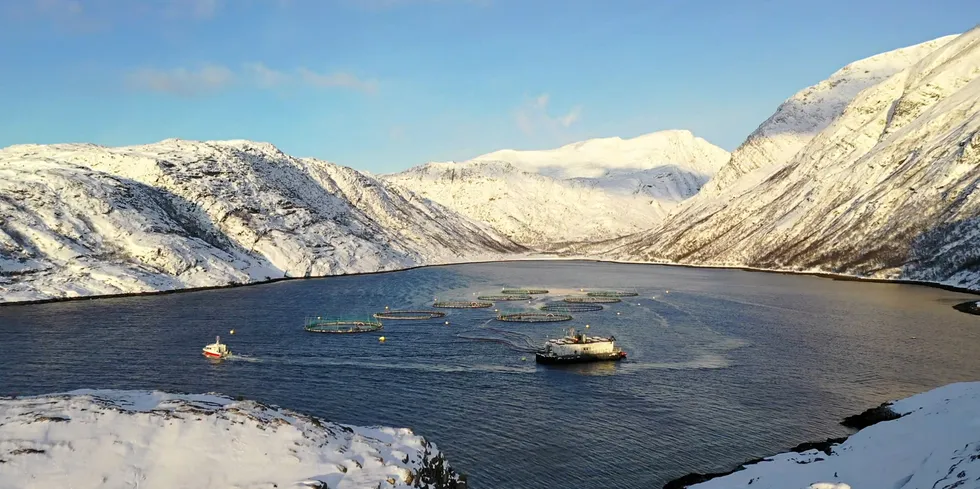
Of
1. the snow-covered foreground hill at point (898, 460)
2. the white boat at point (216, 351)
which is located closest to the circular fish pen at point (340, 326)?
the white boat at point (216, 351)

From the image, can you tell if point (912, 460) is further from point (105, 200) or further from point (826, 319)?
point (105, 200)

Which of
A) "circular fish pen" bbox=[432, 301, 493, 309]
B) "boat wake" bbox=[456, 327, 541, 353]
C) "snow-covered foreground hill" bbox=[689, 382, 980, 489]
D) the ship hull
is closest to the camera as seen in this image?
"snow-covered foreground hill" bbox=[689, 382, 980, 489]

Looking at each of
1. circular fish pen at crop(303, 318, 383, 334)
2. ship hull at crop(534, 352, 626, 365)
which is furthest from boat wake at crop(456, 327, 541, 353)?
circular fish pen at crop(303, 318, 383, 334)

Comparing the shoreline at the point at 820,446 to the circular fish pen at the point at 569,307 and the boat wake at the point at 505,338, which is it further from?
the circular fish pen at the point at 569,307

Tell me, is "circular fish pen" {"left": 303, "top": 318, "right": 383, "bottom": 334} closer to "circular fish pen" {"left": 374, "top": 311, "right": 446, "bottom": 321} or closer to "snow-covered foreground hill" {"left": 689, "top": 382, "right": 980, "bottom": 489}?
"circular fish pen" {"left": 374, "top": 311, "right": 446, "bottom": 321}

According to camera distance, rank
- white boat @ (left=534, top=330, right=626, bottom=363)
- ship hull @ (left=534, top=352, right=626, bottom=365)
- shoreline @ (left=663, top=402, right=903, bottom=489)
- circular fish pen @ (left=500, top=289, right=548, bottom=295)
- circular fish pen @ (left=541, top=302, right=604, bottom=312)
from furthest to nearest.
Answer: circular fish pen @ (left=500, top=289, right=548, bottom=295)
circular fish pen @ (left=541, top=302, right=604, bottom=312)
white boat @ (left=534, top=330, right=626, bottom=363)
ship hull @ (left=534, top=352, right=626, bottom=365)
shoreline @ (left=663, top=402, right=903, bottom=489)

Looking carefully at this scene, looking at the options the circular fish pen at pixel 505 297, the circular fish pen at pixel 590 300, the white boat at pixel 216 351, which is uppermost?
the circular fish pen at pixel 505 297

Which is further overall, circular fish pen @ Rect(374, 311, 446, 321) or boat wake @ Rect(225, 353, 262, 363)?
circular fish pen @ Rect(374, 311, 446, 321)

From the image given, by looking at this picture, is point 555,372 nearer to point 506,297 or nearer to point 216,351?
point 216,351

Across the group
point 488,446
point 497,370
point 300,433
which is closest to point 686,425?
point 488,446
